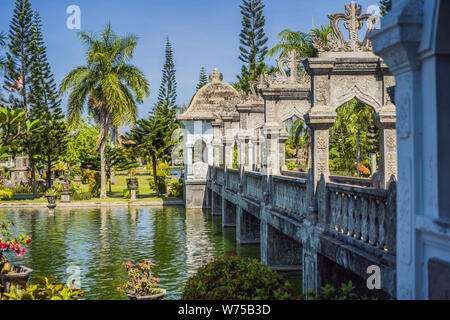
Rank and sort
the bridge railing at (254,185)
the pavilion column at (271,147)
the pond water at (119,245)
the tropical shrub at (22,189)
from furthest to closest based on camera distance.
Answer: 1. the tropical shrub at (22,189)
2. the bridge railing at (254,185)
3. the pavilion column at (271,147)
4. the pond water at (119,245)

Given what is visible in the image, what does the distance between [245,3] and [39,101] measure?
57.2ft

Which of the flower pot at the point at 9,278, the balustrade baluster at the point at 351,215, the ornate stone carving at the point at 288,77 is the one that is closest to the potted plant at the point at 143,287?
the flower pot at the point at 9,278

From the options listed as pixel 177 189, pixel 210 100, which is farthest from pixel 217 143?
pixel 177 189

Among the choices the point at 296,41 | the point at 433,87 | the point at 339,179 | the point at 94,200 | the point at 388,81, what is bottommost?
the point at 94,200

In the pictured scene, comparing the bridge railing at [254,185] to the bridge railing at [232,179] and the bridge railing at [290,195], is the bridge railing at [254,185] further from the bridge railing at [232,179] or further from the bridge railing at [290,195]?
the bridge railing at [232,179]

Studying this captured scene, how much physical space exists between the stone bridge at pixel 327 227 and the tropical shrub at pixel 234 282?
4.54 feet

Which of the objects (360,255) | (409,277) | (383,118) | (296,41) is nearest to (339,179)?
(383,118)

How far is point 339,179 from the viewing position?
12.3 m

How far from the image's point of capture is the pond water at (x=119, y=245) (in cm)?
1248

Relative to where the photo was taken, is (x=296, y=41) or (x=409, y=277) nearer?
(x=409, y=277)

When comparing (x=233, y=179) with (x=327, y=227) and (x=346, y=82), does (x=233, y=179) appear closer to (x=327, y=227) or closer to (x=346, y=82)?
(x=346, y=82)

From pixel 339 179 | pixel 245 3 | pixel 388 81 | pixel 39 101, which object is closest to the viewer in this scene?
pixel 388 81

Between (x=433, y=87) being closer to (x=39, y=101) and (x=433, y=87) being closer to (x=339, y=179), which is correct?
(x=339, y=179)
